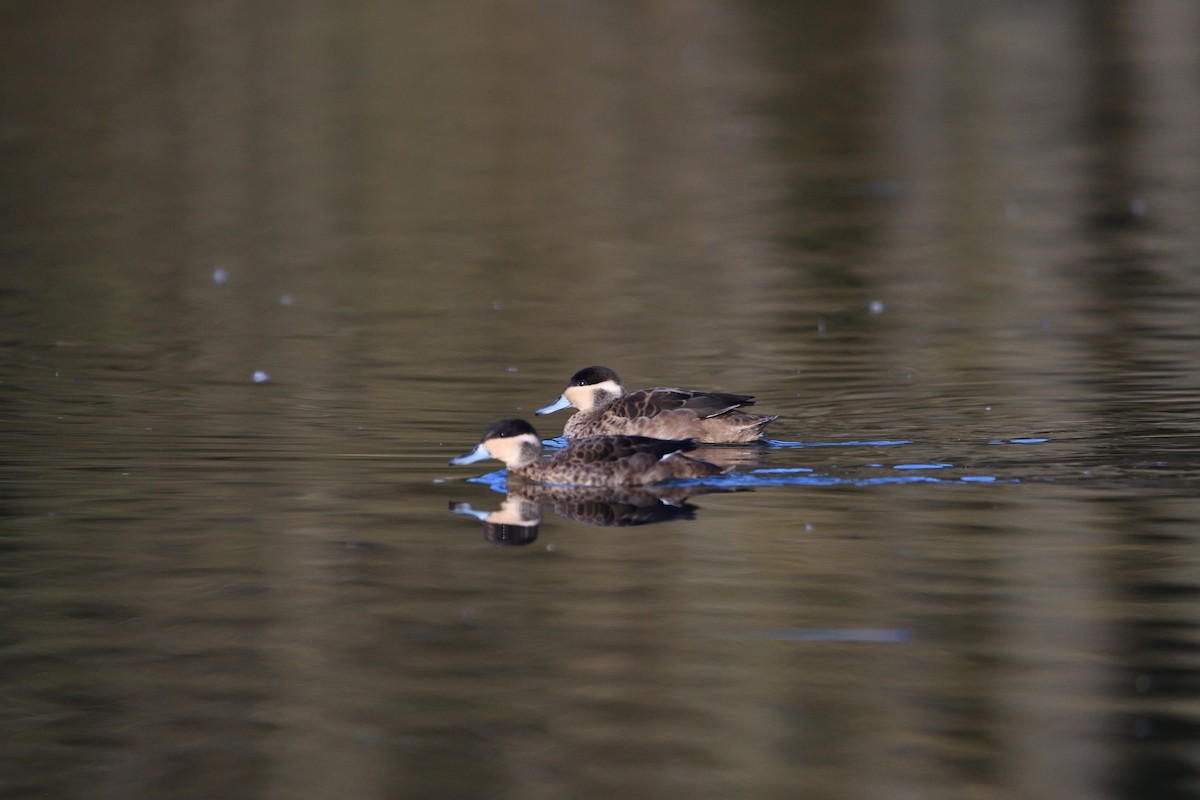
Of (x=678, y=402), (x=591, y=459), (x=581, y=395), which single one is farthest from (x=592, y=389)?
(x=591, y=459)

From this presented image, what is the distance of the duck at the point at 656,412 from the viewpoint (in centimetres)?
1079

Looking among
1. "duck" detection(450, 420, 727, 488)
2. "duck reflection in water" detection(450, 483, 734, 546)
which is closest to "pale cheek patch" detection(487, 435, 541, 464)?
"duck" detection(450, 420, 727, 488)

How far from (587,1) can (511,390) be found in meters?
48.1

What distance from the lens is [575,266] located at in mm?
18938

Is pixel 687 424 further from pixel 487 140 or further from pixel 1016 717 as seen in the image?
pixel 487 140

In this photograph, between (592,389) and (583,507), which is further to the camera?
(592,389)

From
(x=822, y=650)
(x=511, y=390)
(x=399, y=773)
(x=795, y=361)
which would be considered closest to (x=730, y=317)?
(x=795, y=361)

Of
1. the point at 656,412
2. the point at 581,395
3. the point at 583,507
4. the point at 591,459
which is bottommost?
the point at 583,507

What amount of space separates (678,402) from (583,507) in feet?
4.93

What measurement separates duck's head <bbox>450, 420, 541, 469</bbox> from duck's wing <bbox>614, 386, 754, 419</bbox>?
3.62 feet

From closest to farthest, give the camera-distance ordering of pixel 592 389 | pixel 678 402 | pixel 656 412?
pixel 678 402 → pixel 656 412 → pixel 592 389

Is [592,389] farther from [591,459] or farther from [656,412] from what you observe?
[591,459]

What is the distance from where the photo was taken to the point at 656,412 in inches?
435

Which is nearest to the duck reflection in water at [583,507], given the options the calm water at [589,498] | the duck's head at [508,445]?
the calm water at [589,498]
